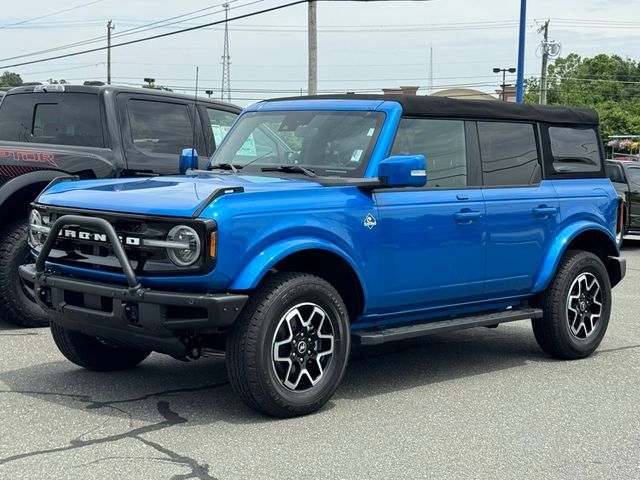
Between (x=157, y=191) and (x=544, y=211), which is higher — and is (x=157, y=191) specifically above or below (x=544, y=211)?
above

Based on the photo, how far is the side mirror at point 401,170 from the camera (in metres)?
5.89

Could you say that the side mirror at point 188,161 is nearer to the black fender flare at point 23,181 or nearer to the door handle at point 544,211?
the black fender flare at point 23,181

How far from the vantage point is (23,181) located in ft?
26.7

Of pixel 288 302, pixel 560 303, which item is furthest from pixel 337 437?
pixel 560 303

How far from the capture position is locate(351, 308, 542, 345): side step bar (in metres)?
6.04

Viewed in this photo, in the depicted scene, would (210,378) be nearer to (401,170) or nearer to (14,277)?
(401,170)

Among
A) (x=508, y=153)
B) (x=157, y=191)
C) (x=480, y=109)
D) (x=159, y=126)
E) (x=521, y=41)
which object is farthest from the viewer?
(x=521, y=41)

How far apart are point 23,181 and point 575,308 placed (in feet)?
15.4

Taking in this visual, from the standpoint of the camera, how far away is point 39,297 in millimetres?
5828

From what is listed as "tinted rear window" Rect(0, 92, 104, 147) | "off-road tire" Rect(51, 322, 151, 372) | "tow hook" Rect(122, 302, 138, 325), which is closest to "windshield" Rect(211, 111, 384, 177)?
"off-road tire" Rect(51, 322, 151, 372)

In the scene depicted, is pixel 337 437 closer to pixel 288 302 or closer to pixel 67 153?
pixel 288 302

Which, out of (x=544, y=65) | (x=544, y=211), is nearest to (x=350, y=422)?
(x=544, y=211)

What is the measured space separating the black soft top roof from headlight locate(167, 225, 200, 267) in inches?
81.6

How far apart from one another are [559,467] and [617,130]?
8313 centimetres
